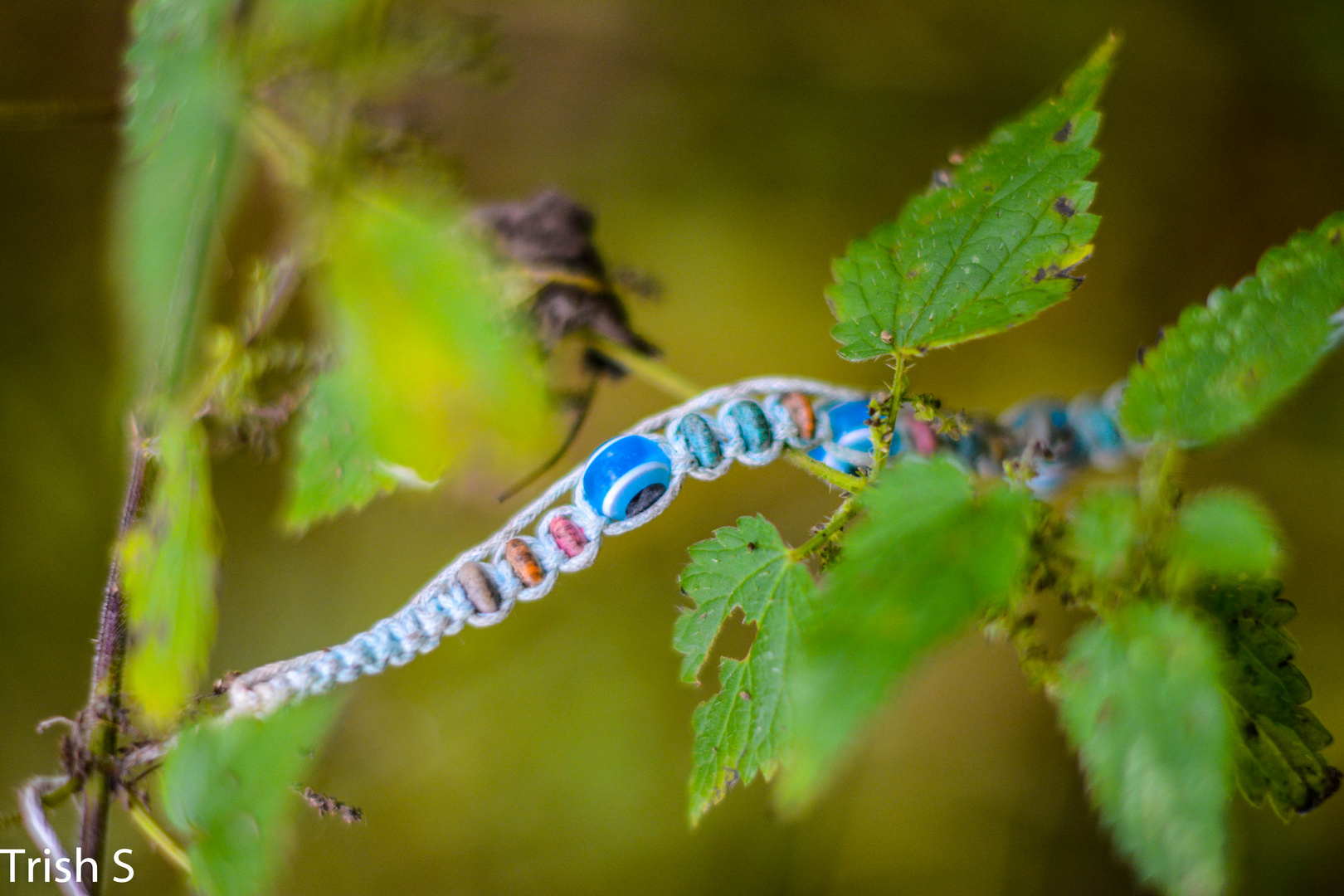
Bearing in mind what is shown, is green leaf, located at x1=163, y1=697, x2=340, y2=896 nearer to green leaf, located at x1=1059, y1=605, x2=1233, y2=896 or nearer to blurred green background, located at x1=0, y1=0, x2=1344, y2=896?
green leaf, located at x1=1059, y1=605, x2=1233, y2=896

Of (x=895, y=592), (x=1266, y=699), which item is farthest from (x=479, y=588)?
(x=1266, y=699)

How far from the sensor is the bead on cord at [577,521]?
0.48 metres

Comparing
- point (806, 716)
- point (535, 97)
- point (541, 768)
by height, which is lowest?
point (806, 716)

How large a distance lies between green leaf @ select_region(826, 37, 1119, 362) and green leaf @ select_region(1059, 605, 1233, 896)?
179mm

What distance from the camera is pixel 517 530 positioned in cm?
51

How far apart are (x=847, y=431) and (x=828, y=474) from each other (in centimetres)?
7

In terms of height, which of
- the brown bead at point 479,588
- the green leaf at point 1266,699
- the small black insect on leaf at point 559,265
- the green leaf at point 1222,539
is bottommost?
the green leaf at point 1266,699

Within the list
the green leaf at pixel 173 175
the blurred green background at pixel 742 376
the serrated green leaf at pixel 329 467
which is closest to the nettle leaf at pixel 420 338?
the green leaf at pixel 173 175

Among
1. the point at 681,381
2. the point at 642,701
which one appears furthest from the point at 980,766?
the point at 681,381

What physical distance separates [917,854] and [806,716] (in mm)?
1156

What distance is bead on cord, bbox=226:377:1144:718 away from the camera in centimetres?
48

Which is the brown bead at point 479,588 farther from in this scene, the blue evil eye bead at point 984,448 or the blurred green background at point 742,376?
the blurred green background at point 742,376

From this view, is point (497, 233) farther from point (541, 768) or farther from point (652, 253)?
point (541, 768)

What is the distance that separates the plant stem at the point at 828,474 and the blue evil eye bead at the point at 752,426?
0.02 meters
